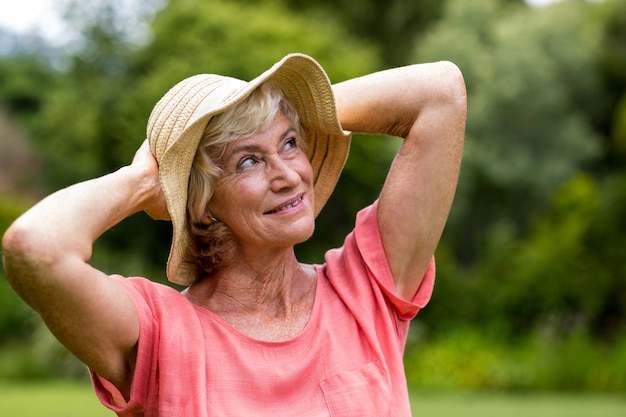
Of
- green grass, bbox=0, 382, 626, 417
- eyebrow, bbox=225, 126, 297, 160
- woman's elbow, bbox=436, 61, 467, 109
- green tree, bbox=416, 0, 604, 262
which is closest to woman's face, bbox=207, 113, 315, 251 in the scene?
eyebrow, bbox=225, 126, 297, 160

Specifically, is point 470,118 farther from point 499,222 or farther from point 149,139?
point 149,139

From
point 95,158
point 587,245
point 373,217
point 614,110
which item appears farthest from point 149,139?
point 614,110

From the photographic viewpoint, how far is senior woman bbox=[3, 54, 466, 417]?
196 cm

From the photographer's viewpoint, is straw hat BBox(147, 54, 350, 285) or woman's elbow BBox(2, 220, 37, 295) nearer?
woman's elbow BBox(2, 220, 37, 295)

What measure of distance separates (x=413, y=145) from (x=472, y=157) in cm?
1518

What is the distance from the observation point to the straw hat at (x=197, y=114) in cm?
209

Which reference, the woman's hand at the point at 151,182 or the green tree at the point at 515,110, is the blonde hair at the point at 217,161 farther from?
the green tree at the point at 515,110

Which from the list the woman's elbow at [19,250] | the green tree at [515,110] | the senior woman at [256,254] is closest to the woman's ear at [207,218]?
the senior woman at [256,254]

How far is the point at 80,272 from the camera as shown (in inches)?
73.9

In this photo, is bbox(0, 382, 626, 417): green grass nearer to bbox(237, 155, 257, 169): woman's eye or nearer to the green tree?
bbox(237, 155, 257, 169): woman's eye

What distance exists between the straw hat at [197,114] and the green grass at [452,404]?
667 cm

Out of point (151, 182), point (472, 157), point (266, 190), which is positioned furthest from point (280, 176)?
point (472, 157)

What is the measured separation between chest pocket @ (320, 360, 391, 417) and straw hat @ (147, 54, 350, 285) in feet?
1.41

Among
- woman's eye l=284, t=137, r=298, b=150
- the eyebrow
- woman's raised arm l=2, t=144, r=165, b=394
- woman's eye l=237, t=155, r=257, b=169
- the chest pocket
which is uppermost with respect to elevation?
woman's eye l=284, t=137, r=298, b=150
